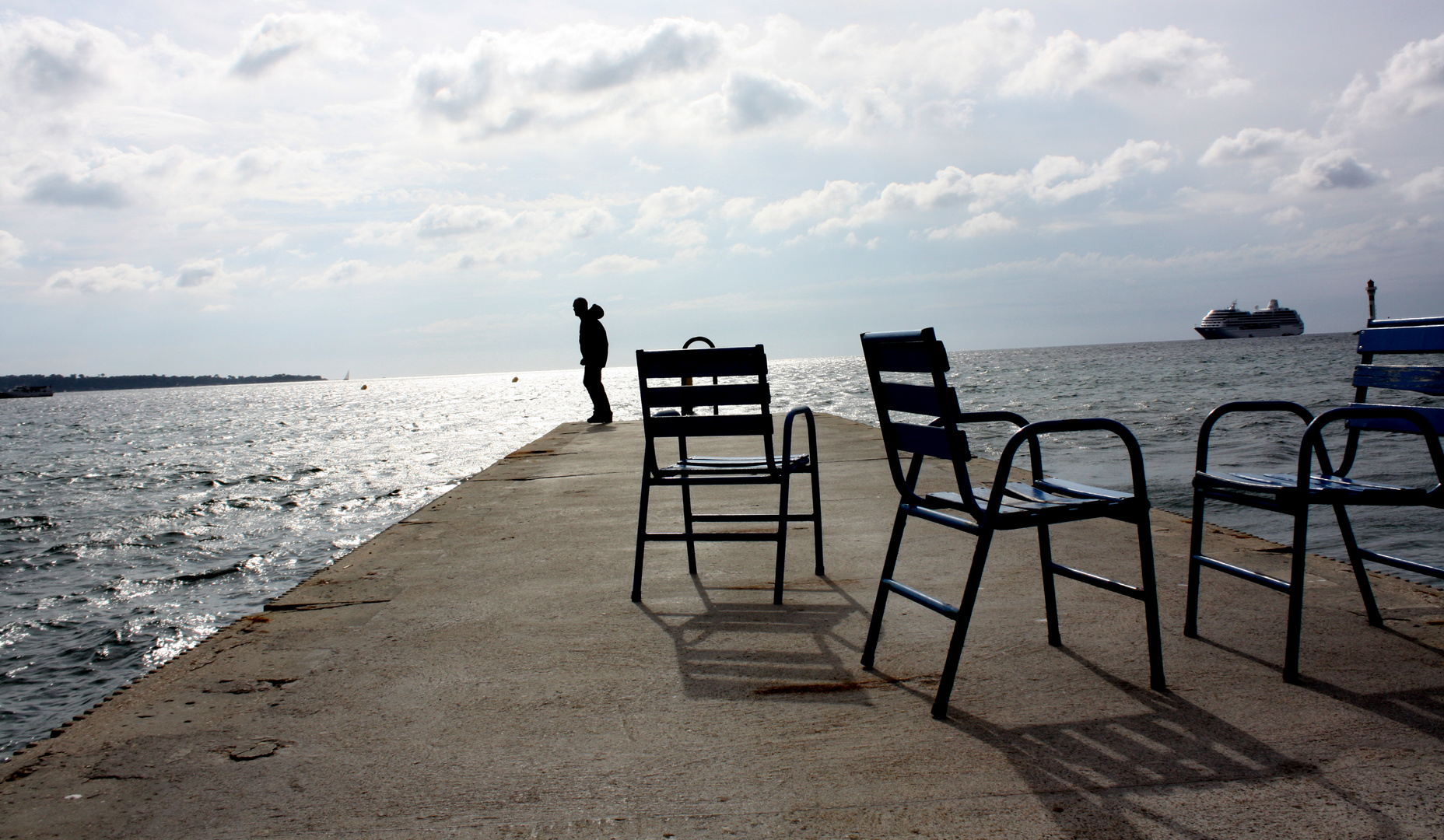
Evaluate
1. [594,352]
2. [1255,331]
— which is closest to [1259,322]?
[1255,331]

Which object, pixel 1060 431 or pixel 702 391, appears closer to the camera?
pixel 1060 431

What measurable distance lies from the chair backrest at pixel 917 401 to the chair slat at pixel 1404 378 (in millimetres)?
1917

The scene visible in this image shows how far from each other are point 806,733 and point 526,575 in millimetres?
2289

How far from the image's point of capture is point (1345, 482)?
3.02 m

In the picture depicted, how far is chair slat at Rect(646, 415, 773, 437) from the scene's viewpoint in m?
4.07

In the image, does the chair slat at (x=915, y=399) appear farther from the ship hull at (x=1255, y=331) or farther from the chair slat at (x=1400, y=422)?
the ship hull at (x=1255, y=331)

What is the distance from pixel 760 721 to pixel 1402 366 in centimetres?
289

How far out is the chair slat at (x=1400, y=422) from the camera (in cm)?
299

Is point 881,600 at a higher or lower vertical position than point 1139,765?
higher

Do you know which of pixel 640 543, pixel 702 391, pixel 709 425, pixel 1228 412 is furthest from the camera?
pixel 702 391

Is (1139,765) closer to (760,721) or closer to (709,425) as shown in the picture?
(760,721)

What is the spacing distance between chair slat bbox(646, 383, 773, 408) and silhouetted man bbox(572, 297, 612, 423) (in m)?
10.9

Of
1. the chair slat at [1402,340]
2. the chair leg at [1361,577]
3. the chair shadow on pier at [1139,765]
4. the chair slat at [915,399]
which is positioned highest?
the chair slat at [1402,340]

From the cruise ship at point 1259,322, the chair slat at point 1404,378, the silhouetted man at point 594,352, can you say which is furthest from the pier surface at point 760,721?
the cruise ship at point 1259,322
